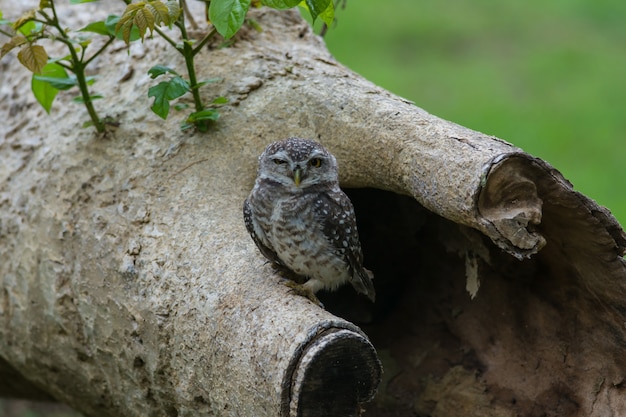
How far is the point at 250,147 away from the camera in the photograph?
4.09m

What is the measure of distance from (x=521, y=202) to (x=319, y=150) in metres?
1.00

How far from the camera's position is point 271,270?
3.44m

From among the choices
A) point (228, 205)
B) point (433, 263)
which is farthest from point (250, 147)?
point (433, 263)

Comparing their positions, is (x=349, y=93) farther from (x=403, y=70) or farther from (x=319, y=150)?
(x=403, y=70)

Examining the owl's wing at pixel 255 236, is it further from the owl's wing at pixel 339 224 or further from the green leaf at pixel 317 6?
the green leaf at pixel 317 6

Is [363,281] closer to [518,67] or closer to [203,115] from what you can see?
[203,115]

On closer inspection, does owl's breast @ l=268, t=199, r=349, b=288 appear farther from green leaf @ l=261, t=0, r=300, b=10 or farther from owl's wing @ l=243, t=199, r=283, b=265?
green leaf @ l=261, t=0, r=300, b=10

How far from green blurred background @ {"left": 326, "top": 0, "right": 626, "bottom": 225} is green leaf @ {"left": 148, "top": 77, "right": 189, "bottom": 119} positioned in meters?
4.13

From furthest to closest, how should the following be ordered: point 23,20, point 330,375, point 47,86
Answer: point 47,86 → point 23,20 → point 330,375

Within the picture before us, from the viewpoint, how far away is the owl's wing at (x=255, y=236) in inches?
142

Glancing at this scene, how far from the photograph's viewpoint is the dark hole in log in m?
3.64

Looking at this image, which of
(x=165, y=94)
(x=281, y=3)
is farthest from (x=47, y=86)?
(x=281, y=3)

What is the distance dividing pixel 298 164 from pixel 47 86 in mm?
1382

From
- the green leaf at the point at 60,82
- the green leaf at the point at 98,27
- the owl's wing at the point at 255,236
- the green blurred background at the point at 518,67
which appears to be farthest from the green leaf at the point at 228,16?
the green blurred background at the point at 518,67
